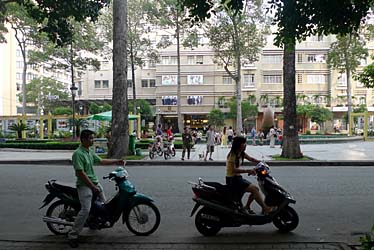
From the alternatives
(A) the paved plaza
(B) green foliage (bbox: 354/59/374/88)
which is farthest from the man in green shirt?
(A) the paved plaza

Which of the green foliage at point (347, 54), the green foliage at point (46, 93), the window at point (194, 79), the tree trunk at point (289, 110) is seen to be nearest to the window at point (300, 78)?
the window at point (194, 79)

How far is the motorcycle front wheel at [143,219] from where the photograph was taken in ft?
21.5

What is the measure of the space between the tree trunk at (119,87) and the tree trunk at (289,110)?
7207 mm

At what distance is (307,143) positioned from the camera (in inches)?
1378

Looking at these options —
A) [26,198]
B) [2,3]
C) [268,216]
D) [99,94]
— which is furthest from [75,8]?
[99,94]

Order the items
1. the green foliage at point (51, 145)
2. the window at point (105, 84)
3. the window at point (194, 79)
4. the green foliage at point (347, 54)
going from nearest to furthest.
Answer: the green foliage at point (51, 145), the green foliage at point (347, 54), the window at point (194, 79), the window at point (105, 84)

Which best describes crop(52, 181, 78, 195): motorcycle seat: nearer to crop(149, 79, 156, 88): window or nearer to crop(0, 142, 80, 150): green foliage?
crop(0, 142, 80, 150): green foliage

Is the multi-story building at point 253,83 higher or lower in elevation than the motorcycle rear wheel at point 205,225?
higher

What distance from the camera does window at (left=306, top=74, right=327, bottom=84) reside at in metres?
58.9

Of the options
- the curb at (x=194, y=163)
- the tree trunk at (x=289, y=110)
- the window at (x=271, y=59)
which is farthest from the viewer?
the window at (x=271, y=59)

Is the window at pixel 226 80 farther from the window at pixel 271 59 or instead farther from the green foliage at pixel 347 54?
the green foliage at pixel 347 54

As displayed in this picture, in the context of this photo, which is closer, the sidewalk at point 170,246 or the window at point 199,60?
the sidewalk at point 170,246

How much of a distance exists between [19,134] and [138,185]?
90.6 ft

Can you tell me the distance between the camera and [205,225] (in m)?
6.61
